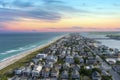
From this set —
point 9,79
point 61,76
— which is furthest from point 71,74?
point 9,79

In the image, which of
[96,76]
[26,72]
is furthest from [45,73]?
[96,76]

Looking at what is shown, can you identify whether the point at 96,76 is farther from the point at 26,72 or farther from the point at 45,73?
the point at 26,72

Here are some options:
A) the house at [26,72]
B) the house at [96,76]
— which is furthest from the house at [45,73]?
the house at [96,76]

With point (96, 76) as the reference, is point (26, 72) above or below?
above

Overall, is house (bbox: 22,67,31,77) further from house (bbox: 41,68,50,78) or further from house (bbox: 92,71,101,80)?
house (bbox: 92,71,101,80)

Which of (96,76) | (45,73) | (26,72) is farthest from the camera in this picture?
(26,72)

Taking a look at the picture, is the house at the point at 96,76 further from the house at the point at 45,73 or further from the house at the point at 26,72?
the house at the point at 26,72

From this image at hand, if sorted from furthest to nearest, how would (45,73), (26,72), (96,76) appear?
1. (26,72)
2. (45,73)
3. (96,76)

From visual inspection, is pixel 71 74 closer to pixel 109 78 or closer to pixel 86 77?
pixel 86 77

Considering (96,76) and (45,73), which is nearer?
(96,76)

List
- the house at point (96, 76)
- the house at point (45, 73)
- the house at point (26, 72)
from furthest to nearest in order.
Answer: the house at point (26, 72)
the house at point (45, 73)
the house at point (96, 76)

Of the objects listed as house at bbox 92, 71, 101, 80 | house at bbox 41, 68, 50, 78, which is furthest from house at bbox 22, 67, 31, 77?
house at bbox 92, 71, 101, 80
